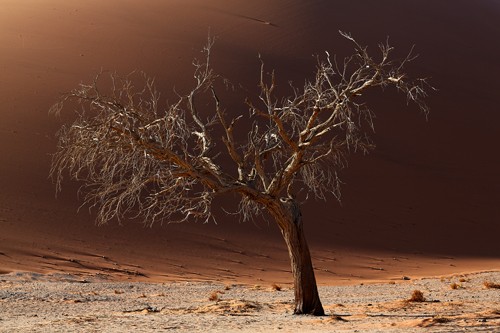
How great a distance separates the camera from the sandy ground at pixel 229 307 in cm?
1212

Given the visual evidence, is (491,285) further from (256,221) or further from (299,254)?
(256,221)

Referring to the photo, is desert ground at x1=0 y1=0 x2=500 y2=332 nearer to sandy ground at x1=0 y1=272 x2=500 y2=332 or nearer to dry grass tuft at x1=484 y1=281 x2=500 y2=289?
sandy ground at x1=0 y1=272 x2=500 y2=332

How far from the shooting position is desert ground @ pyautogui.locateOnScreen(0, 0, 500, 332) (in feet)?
51.0

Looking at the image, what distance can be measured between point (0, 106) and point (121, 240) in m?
8.18

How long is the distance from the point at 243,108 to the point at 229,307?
2047 centimetres

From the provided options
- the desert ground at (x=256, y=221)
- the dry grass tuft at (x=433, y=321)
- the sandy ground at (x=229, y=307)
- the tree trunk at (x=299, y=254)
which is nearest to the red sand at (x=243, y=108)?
the desert ground at (x=256, y=221)

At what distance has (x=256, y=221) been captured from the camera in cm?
2864

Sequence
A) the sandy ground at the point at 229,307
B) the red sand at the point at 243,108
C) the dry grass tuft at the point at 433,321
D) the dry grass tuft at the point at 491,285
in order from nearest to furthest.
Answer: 1. the dry grass tuft at the point at 433,321
2. the sandy ground at the point at 229,307
3. the dry grass tuft at the point at 491,285
4. the red sand at the point at 243,108

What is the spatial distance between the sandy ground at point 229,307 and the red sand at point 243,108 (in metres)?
2.44

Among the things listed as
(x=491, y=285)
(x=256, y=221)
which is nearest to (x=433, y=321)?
(x=491, y=285)

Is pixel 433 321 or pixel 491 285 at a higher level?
pixel 491 285

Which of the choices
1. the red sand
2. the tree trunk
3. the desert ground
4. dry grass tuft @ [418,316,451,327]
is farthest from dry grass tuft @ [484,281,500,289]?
dry grass tuft @ [418,316,451,327]

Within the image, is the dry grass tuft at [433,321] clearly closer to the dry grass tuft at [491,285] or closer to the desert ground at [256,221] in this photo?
the desert ground at [256,221]

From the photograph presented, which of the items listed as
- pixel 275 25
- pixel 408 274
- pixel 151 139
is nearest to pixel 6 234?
pixel 408 274
